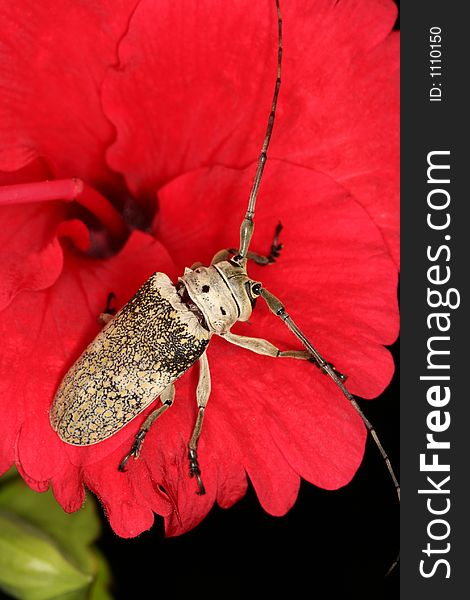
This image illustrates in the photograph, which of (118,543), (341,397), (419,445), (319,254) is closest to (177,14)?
(319,254)

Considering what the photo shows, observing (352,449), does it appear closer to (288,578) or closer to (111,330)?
(111,330)

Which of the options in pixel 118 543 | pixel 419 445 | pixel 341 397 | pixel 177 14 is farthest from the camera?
pixel 118 543

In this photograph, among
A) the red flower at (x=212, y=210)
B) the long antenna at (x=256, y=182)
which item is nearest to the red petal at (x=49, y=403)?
the red flower at (x=212, y=210)

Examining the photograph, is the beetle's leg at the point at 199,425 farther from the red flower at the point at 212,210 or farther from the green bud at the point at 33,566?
the green bud at the point at 33,566

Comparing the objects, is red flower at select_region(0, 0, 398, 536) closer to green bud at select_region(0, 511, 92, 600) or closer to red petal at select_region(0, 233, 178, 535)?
red petal at select_region(0, 233, 178, 535)

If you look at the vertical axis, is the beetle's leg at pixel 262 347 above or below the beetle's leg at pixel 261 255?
below

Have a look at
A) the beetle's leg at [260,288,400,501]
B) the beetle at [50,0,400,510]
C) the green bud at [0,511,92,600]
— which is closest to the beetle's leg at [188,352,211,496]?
the beetle at [50,0,400,510]

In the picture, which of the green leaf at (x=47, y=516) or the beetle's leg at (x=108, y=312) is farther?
the green leaf at (x=47, y=516)
